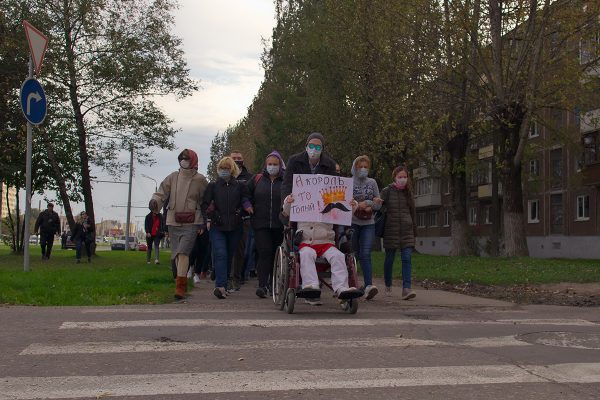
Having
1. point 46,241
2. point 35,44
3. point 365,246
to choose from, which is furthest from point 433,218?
point 365,246

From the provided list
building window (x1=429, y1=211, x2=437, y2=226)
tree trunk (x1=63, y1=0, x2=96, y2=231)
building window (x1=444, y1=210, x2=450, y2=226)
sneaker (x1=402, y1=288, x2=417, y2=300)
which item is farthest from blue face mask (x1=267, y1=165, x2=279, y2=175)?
building window (x1=429, y1=211, x2=437, y2=226)

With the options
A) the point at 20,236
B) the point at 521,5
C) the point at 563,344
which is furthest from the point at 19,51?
the point at 563,344

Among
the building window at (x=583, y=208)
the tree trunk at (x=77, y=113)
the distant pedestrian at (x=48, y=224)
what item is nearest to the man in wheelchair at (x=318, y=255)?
the distant pedestrian at (x=48, y=224)

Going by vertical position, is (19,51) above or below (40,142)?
above

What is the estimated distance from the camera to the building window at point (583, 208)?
4138 cm

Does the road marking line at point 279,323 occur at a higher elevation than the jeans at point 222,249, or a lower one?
lower

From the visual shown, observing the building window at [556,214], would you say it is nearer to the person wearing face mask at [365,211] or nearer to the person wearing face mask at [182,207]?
the person wearing face mask at [365,211]

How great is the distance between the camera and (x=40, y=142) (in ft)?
79.6

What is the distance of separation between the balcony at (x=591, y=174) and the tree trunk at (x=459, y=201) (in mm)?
10163

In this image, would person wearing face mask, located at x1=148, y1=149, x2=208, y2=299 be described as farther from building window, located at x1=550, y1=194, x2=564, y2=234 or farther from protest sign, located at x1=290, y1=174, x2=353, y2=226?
building window, located at x1=550, y1=194, x2=564, y2=234

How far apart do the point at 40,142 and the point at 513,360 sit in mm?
21792

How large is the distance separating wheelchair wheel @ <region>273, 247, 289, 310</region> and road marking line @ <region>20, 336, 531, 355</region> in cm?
198

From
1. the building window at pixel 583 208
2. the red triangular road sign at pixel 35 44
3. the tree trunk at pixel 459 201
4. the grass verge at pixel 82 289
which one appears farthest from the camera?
the building window at pixel 583 208

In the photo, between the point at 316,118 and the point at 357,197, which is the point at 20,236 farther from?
the point at 357,197
